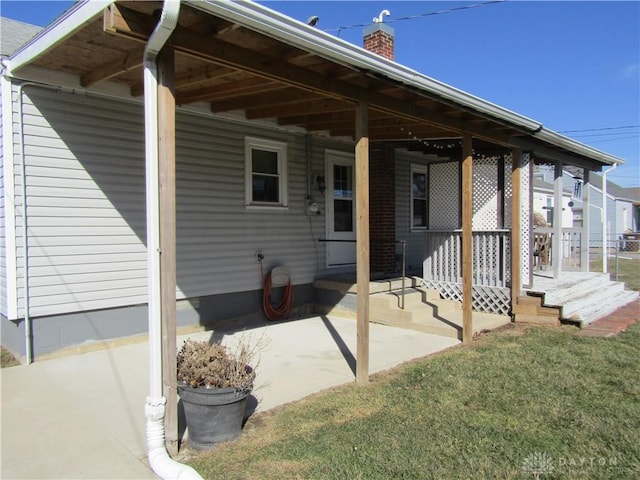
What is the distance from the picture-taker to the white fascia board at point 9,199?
4844mm

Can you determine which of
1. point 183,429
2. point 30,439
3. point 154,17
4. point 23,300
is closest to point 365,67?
point 154,17

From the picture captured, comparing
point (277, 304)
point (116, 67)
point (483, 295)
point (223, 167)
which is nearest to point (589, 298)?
point (483, 295)

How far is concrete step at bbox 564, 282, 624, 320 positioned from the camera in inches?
278

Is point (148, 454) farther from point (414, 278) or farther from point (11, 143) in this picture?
point (414, 278)

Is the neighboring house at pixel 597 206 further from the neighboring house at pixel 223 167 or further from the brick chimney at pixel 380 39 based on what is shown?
the neighboring house at pixel 223 167

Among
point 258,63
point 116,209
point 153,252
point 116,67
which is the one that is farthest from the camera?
point 116,209

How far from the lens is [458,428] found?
11.2 feet

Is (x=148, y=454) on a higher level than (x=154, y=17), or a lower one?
lower

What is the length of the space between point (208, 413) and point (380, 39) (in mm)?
7696

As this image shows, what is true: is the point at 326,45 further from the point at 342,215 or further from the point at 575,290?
the point at 575,290

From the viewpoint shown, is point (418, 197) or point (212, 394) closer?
point (212, 394)

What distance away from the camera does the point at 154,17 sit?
319 cm

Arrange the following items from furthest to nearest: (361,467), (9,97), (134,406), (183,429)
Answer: (9,97), (134,406), (183,429), (361,467)

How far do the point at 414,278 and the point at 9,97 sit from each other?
6472 mm
